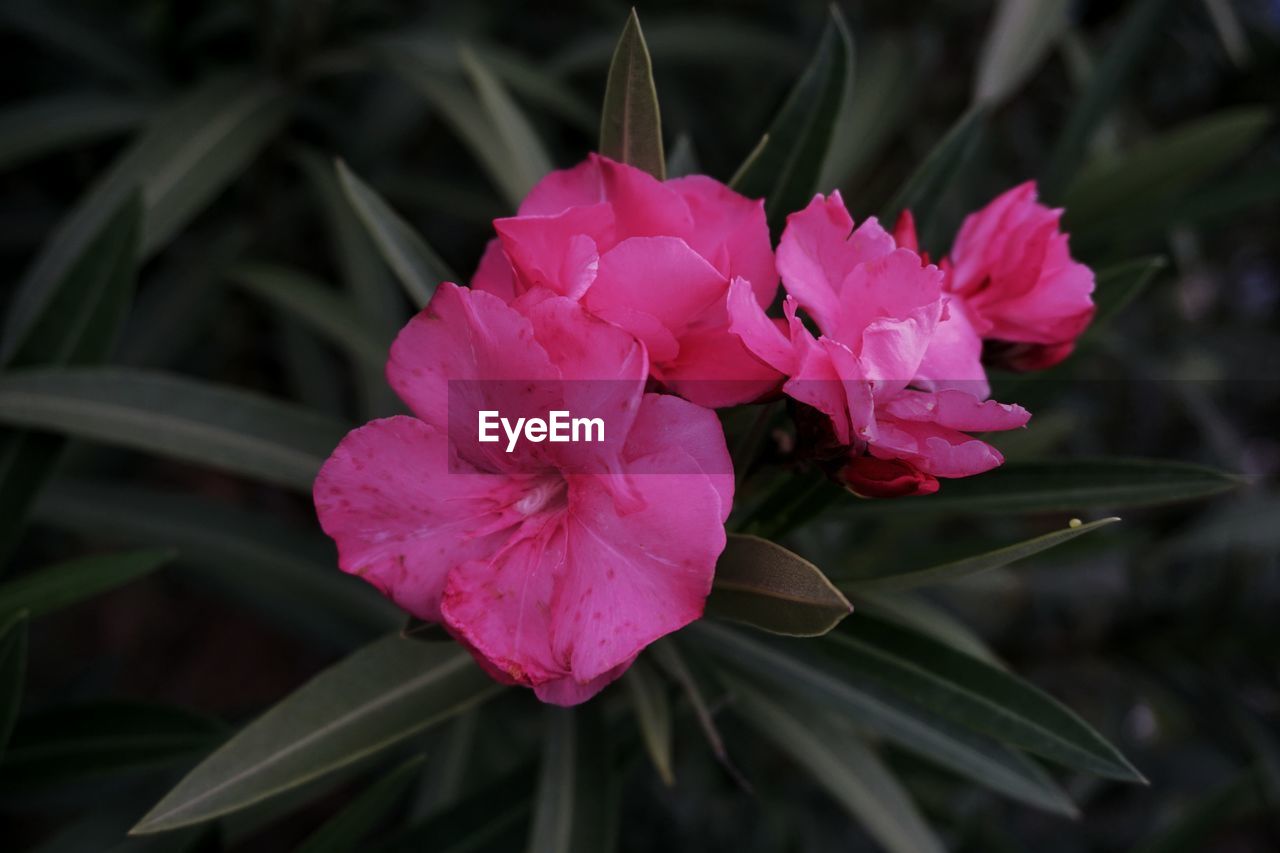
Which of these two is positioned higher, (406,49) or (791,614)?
(406,49)

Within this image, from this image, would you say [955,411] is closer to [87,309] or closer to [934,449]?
[934,449]

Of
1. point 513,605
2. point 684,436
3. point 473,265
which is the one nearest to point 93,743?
point 513,605

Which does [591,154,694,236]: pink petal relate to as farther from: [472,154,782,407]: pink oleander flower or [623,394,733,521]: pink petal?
[623,394,733,521]: pink petal

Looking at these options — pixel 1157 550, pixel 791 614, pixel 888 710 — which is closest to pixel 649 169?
pixel 791 614

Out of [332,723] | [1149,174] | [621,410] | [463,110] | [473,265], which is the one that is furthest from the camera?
[473,265]

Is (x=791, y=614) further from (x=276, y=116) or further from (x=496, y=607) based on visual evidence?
(x=276, y=116)

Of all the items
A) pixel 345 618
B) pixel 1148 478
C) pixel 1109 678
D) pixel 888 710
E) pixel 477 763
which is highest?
pixel 1148 478

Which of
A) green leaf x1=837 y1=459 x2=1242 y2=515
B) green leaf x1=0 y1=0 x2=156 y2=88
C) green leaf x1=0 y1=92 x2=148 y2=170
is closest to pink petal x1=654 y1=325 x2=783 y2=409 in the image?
green leaf x1=837 y1=459 x2=1242 y2=515
